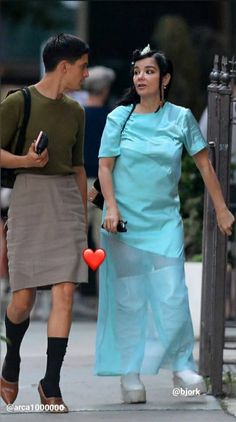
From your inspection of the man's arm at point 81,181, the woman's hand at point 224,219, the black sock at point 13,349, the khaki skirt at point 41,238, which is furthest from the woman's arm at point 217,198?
the black sock at point 13,349

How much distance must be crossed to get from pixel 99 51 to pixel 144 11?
0.57 metres

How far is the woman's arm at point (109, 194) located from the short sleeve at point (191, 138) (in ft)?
1.19

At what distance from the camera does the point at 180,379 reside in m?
6.82

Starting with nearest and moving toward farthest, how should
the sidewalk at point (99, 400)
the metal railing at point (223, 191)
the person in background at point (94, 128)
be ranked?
the sidewalk at point (99, 400)
the metal railing at point (223, 191)
the person in background at point (94, 128)

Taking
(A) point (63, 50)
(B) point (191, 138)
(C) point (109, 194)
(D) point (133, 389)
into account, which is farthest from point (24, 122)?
(D) point (133, 389)

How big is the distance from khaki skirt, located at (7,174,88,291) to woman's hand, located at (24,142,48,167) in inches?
5.8

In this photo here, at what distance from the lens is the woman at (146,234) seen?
670 cm

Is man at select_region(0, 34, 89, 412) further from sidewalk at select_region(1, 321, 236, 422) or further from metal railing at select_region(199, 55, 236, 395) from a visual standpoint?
metal railing at select_region(199, 55, 236, 395)

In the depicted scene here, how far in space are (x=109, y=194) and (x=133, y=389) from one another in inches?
37.9

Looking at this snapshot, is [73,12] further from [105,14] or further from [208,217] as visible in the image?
[208,217]

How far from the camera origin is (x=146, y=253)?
678cm

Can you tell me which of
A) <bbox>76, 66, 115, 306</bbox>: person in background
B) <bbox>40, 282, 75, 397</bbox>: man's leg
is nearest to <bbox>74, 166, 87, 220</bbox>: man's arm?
<bbox>40, 282, 75, 397</bbox>: man's leg

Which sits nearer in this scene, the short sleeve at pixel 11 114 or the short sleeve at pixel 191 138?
the short sleeve at pixel 11 114

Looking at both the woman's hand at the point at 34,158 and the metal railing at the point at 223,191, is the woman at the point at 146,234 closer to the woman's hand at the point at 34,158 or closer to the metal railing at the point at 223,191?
the metal railing at the point at 223,191
